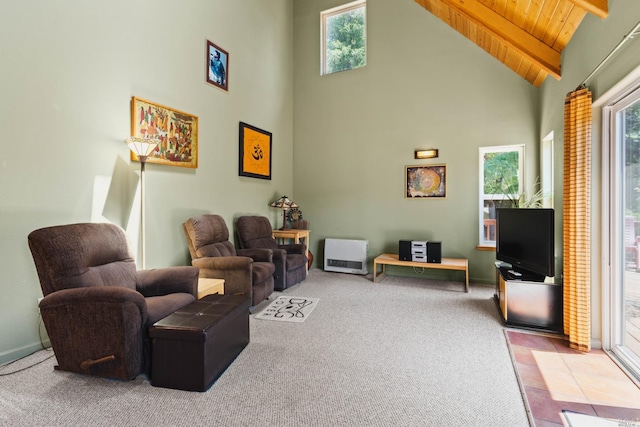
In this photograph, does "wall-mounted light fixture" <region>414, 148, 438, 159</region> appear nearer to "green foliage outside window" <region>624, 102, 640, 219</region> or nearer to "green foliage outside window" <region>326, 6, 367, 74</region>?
"green foliage outside window" <region>326, 6, 367, 74</region>

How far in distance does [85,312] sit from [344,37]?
5494 mm

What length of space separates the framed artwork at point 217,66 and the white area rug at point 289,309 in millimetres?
2896

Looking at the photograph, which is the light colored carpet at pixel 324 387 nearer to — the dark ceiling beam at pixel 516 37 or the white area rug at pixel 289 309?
the white area rug at pixel 289 309

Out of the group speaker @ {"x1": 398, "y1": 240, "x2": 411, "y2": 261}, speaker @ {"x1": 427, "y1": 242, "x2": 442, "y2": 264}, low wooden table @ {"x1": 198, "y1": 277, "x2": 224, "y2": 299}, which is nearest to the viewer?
low wooden table @ {"x1": 198, "y1": 277, "x2": 224, "y2": 299}

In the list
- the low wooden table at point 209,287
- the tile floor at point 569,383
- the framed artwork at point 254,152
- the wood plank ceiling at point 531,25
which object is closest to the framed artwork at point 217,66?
the framed artwork at point 254,152

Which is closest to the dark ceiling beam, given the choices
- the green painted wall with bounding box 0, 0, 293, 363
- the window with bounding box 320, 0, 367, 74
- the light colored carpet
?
the window with bounding box 320, 0, 367, 74

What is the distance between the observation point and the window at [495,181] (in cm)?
436

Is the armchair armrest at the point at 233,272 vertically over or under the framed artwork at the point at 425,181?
under

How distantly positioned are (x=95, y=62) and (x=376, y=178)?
→ 388cm

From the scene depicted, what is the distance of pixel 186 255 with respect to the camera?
367cm

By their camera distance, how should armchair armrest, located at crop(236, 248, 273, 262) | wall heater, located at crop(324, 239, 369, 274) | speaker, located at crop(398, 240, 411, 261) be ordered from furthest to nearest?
wall heater, located at crop(324, 239, 369, 274) < speaker, located at crop(398, 240, 411, 261) < armchair armrest, located at crop(236, 248, 273, 262)

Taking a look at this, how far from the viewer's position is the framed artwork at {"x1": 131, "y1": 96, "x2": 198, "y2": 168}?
10.1 feet

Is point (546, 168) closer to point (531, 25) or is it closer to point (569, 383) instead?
point (531, 25)

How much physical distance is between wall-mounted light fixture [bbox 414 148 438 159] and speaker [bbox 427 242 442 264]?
1.39 metres
